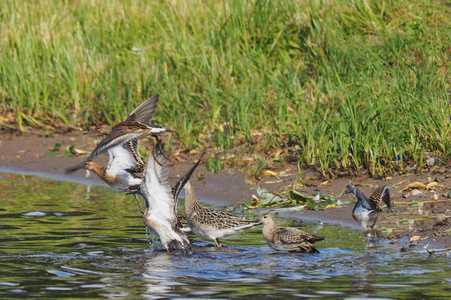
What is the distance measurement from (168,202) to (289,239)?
53.8 inches

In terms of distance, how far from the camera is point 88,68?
14.2 metres

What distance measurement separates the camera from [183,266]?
23.7 ft

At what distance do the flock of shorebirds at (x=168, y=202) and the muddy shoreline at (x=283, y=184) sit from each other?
1.45 feet

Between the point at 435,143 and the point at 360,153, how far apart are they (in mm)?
936

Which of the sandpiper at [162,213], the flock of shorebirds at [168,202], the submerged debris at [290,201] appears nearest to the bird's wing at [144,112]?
the flock of shorebirds at [168,202]

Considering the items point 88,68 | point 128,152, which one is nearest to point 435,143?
point 128,152

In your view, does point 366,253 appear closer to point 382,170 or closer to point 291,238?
point 291,238

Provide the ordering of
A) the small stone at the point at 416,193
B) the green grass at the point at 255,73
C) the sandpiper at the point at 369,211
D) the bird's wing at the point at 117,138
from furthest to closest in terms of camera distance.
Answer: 1. the green grass at the point at 255,73
2. the small stone at the point at 416,193
3. the sandpiper at the point at 369,211
4. the bird's wing at the point at 117,138

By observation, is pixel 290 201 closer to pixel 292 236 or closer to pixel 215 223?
pixel 215 223

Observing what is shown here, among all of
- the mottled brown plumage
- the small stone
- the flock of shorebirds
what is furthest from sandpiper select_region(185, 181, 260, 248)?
the small stone

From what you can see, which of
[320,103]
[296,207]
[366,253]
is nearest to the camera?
[366,253]

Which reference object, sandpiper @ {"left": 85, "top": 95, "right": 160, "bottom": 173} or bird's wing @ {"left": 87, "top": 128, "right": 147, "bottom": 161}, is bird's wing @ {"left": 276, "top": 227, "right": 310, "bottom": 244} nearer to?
bird's wing @ {"left": 87, "top": 128, "right": 147, "bottom": 161}

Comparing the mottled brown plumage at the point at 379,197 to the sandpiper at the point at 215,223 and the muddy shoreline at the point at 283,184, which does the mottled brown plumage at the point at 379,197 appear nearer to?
the muddy shoreline at the point at 283,184

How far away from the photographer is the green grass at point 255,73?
1011cm
